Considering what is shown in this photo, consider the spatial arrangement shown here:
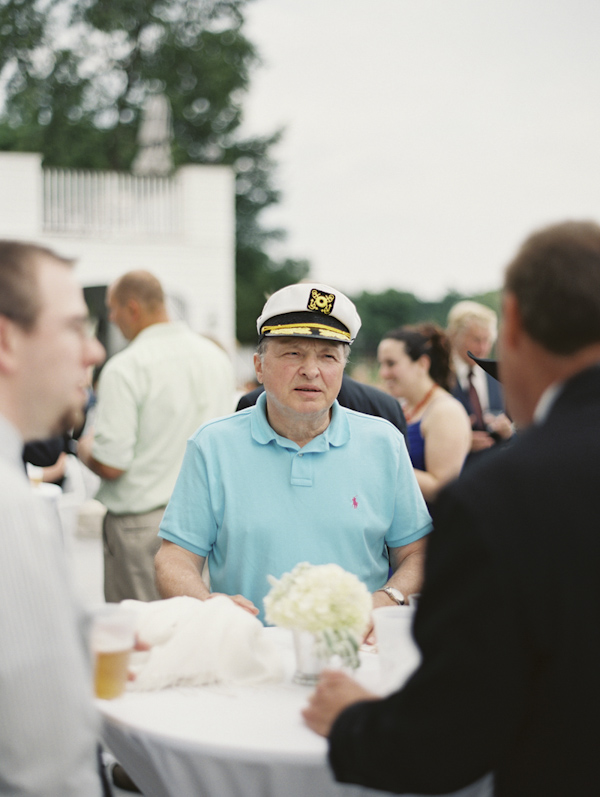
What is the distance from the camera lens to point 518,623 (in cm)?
111

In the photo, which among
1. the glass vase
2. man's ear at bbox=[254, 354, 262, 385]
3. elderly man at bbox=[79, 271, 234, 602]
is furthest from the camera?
elderly man at bbox=[79, 271, 234, 602]

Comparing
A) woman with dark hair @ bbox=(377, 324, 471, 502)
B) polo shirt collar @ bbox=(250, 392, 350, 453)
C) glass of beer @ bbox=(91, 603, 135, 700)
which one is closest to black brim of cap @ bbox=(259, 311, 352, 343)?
polo shirt collar @ bbox=(250, 392, 350, 453)

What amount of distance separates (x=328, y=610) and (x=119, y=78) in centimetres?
2594

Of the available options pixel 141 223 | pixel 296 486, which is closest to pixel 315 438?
pixel 296 486

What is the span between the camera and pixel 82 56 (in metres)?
24.1

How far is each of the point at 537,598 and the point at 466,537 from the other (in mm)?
121

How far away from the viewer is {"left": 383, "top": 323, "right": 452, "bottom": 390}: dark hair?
15.1 ft

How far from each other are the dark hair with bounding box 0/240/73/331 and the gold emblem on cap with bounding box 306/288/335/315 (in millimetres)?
1278

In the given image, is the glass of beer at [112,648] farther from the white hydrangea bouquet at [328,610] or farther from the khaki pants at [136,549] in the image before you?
the khaki pants at [136,549]

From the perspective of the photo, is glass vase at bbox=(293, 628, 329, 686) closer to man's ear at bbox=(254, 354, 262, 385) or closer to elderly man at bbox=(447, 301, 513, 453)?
man's ear at bbox=(254, 354, 262, 385)

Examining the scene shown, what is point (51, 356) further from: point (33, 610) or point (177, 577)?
point (177, 577)

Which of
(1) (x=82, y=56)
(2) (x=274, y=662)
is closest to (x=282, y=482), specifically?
(2) (x=274, y=662)

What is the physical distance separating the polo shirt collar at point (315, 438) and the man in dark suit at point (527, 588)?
1321 millimetres

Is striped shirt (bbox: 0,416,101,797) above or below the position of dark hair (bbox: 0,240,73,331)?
below
